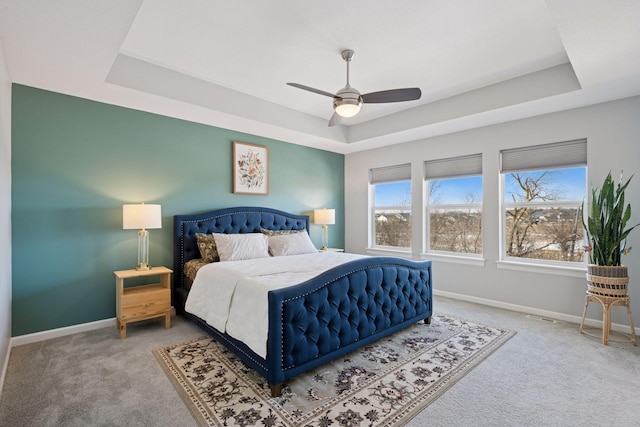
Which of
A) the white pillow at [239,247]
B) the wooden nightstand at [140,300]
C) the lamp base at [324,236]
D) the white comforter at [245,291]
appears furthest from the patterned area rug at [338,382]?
the lamp base at [324,236]

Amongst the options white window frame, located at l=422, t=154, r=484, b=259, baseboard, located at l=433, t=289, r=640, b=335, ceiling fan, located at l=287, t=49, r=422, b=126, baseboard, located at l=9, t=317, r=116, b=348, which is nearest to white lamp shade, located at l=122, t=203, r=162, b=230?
baseboard, located at l=9, t=317, r=116, b=348

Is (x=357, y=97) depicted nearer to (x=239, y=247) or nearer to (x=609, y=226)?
(x=239, y=247)

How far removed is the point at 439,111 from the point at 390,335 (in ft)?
9.46

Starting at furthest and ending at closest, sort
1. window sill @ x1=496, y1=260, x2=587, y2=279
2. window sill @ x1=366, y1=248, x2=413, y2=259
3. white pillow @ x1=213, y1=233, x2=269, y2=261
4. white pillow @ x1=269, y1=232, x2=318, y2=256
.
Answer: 1. window sill @ x1=366, y1=248, x2=413, y2=259
2. white pillow @ x1=269, y1=232, x2=318, y2=256
3. white pillow @ x1=213, y1=233, x2=269, y2=261
4. window sill @ x1=496, y1=260, x2=587, y2=279

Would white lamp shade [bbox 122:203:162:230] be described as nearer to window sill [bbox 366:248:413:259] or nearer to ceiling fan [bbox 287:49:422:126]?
ceiling fan [bbox 287:49:422:126]

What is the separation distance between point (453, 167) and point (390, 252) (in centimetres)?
174

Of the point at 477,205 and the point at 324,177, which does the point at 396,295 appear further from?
the point at 324,177

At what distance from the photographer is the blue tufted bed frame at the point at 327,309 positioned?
7.03ft

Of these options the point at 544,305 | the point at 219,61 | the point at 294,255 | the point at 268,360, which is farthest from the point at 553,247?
the point at 219,61

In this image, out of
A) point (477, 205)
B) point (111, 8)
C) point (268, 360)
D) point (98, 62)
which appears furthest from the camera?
point (477, 205)

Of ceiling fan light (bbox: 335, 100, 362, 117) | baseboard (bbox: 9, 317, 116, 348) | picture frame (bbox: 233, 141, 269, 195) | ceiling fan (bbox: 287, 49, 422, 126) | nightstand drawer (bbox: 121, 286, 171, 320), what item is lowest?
baseboard (bbox: 9, 317, 116, 348)

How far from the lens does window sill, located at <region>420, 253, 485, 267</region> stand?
4387 mm

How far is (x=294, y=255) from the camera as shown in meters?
4.13

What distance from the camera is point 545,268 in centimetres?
381
